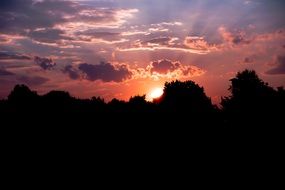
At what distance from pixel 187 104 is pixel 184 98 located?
181 cm

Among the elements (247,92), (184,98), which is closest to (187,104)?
(184,98)

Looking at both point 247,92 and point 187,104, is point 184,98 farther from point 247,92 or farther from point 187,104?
point 247,92

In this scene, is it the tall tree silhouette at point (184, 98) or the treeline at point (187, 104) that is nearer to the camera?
the treeline at point (187, 104)

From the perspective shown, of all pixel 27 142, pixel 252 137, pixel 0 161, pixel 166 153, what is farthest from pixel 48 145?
pixel 252 137

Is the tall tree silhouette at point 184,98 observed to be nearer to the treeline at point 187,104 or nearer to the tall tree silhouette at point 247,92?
the treeline at point 187,104

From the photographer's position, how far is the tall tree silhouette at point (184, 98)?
54.8m

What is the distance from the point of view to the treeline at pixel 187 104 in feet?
149

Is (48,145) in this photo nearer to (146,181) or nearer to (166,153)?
(146,181)

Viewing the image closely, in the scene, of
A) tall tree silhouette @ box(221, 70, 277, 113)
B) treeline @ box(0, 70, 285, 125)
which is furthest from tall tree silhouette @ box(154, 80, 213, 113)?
tall tree silhouette @ box(221, 70, 277, 113)

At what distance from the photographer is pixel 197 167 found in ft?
133

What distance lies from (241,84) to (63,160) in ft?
97.3

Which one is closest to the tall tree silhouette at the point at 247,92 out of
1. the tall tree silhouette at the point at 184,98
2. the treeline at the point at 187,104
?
the treeline at the point at 187,104

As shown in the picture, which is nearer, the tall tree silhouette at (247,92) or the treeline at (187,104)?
the treeline at (187,104)

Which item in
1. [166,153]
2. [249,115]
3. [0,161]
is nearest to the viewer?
[0,161]
